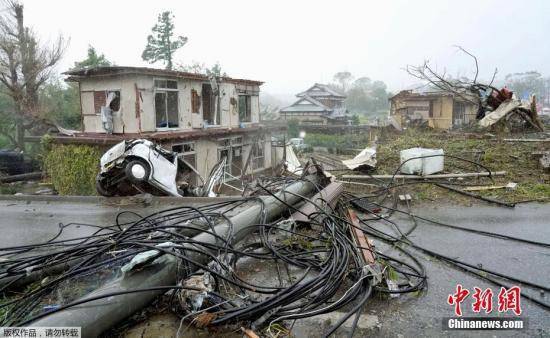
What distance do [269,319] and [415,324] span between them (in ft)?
4.67

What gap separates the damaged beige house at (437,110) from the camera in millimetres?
31761

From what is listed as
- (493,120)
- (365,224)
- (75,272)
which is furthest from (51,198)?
(493,120)

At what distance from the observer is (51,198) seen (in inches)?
336

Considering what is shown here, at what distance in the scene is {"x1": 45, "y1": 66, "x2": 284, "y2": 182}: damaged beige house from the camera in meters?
16.9

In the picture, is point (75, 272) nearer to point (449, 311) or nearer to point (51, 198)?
point (449, 311)

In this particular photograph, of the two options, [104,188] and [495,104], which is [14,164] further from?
[495,104]

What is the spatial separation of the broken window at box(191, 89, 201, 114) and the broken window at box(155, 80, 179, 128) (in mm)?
1000

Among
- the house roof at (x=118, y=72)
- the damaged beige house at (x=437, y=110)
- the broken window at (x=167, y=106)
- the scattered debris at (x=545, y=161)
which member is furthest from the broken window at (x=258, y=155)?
the scattered debris at (x=545, y=161)

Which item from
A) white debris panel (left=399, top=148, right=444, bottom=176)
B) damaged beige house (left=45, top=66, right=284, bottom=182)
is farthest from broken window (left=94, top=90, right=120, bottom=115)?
white debris panel (left=399, top=148, right=444, bottom=176)

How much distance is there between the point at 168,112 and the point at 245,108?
6961 millimetres

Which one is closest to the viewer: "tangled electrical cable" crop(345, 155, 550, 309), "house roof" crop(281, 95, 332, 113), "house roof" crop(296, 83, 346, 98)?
"tangled electrical cable" crop(345, 155, 550, 309)

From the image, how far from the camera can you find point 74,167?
60.2 ft

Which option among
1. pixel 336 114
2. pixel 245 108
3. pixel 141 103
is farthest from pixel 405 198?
pixel 336 114

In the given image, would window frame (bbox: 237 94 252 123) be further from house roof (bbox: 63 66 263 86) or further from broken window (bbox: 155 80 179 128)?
broken window (bbox: 155 80 179 128)
